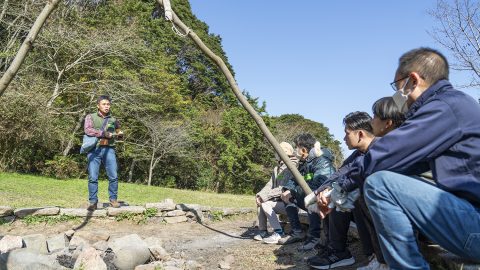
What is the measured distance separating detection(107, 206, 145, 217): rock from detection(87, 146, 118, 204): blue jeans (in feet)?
1.04

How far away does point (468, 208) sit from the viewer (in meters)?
1.88

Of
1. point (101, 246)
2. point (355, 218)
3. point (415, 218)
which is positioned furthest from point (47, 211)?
point (415, 218)

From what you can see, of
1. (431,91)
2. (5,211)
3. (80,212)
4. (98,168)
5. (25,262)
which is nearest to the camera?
(431,91)

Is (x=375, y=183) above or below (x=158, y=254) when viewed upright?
above

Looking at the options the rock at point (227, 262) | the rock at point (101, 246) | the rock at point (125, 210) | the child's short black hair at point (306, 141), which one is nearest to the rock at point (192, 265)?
the rock at point (227, 262)

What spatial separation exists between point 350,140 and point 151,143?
19147 mm

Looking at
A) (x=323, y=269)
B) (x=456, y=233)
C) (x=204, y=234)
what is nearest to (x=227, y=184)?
(x=204, y=234)

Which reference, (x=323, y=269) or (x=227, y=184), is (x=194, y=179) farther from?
(x=323, y=269)

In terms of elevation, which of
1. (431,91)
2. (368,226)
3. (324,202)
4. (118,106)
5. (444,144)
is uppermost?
(118,106)

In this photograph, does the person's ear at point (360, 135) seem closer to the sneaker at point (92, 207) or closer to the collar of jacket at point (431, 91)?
the collar of jacket at point (431, 91)

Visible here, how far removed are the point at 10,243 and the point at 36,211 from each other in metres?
1.96

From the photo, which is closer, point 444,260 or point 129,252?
point 444,260

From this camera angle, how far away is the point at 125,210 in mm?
6664

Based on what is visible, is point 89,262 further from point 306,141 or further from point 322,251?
point 306,141
